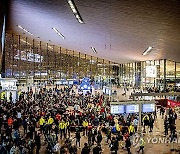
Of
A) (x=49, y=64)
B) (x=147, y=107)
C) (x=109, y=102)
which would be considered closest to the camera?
(x=147, y=107)

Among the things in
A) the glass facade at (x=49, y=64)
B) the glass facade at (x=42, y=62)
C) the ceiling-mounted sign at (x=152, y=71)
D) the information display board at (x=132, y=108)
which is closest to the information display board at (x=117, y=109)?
the information display board at (x=132, y=108)

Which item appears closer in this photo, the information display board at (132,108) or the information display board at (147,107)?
the information display board at (132,108)

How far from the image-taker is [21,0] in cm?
1508

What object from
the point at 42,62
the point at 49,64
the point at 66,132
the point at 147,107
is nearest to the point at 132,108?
the point at 147,107

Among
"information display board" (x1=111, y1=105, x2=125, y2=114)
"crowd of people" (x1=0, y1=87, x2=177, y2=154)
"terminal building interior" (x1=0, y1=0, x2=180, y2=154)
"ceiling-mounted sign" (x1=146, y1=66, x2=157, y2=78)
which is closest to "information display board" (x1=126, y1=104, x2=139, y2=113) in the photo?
"terminal building interior" (x1=0, y1=0, x2=180, y2=154)

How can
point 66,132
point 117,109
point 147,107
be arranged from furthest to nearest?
point 66,132
point 147,107
point 117,109

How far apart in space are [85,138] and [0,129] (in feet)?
16.7

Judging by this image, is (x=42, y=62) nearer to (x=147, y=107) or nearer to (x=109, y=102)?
(x=109, y=102)

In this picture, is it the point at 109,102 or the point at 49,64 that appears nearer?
the point at 109,102

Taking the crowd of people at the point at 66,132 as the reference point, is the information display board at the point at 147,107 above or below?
above

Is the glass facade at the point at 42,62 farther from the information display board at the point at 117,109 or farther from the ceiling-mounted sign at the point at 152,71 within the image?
the information display board at the point at 117,109

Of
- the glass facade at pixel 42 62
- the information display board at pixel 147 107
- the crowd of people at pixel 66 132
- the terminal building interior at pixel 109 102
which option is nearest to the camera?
the terminal building interior at pixel 109 102

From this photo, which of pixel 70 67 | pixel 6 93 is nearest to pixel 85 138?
pixel 6 93

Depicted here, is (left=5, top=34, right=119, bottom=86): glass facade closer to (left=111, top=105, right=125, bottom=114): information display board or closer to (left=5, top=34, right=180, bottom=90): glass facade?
(left=5, top=34, right=180, bottom=90): glass facade
